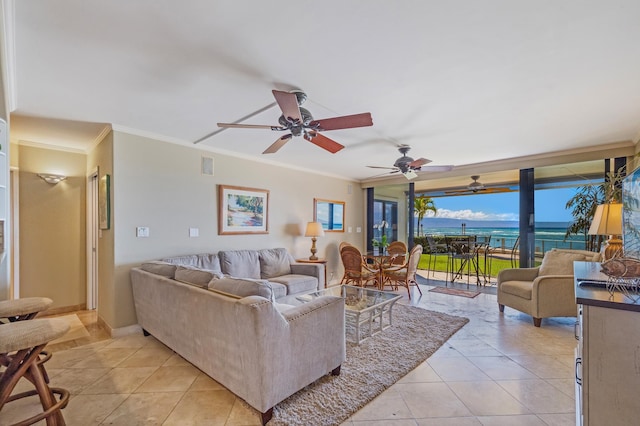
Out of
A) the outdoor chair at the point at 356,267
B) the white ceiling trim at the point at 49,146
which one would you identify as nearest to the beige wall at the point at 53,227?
the white ceiling trim at the point at 49,146

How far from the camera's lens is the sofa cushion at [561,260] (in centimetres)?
364

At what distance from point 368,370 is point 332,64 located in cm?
240

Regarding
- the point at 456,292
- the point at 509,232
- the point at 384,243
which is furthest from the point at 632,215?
the point at 509,232

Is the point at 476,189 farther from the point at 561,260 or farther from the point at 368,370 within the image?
the point at 368,370

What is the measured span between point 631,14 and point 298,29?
1750 mm

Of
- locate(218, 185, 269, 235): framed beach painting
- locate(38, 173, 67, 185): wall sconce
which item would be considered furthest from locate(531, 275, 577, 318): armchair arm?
locate(38, 173, 67, 185): wall sconce

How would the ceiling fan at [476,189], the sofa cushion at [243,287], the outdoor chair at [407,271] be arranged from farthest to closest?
1. the ceiling fan at [476,189]
2. the outdoor chair at [407,271]
3. the sofa cushion at [243,287]

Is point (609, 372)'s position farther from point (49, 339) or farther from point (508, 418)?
point (49, 339)

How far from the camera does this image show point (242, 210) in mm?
4496

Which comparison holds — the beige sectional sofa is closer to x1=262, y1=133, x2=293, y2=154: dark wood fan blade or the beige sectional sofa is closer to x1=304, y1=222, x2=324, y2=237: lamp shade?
x1=262, y1=133, x2=293, y2=154: dark wood fan blade

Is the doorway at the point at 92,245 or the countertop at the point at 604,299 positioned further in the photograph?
the doorway at the point at 92,245

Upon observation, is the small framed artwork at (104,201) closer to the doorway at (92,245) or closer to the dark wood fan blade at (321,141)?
the doorway at (92,245)

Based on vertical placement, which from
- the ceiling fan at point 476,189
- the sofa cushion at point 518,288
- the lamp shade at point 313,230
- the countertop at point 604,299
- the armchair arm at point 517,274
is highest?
the ceiling fan at point 476,189

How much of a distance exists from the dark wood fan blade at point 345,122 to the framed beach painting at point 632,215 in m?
2.04
